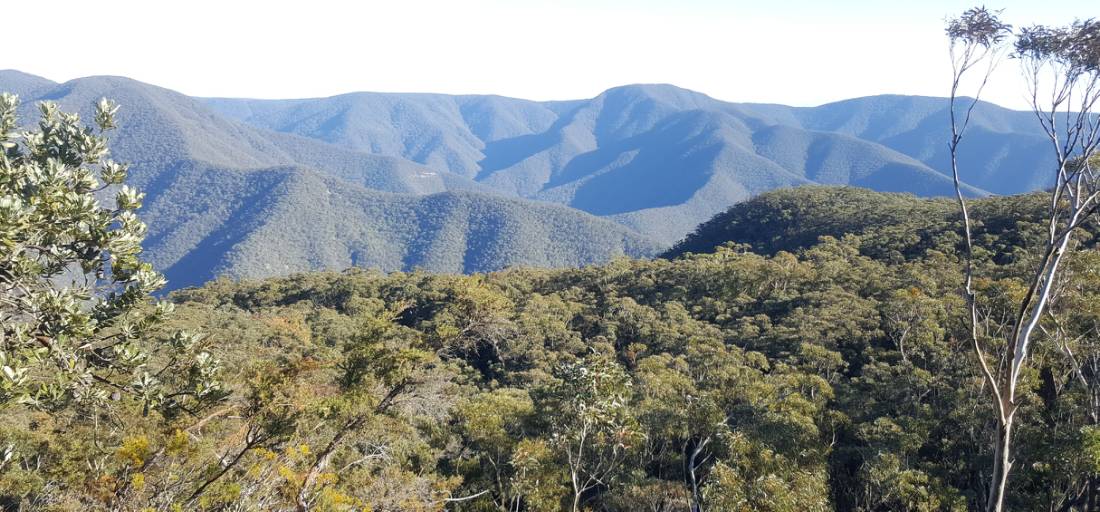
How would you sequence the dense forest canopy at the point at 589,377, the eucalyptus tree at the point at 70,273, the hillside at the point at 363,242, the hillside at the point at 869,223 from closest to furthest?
the eucalyptus tree at the point at 70,273 < the dense forest canopy at the point at 589,377 < the hillside at the point at 869,223 < the hillside at the point at 363,242

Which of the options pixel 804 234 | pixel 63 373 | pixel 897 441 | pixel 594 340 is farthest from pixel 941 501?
pixel 804 234

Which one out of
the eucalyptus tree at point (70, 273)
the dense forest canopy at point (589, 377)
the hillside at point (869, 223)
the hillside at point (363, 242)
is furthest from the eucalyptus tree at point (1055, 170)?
the hillside at point (363, 242)

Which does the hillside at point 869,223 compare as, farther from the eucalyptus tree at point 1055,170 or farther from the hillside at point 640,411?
the eucalyptus tree at point 1055,170

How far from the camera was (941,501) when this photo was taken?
1719 centimetres

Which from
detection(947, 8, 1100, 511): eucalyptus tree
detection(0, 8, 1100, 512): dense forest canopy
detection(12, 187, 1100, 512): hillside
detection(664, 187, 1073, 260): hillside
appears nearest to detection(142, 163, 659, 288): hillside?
detection(664, 187, 1073, 260): hillside

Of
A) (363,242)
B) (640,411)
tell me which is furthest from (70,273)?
(363,242)

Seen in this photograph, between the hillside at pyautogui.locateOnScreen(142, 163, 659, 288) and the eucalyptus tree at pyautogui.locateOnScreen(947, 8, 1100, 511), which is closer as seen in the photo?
the eucalyptus tree at pyautogui.locateOnScreen(947, 8, 1100, 511)

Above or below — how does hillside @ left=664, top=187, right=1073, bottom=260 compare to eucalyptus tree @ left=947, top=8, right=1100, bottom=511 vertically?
below

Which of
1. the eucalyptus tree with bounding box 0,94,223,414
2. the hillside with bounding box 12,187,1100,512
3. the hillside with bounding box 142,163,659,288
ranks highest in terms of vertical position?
the eucalyptus tree with bounding box 0,94,223,414

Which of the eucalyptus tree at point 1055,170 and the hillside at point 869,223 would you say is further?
the hillside at point 869,223

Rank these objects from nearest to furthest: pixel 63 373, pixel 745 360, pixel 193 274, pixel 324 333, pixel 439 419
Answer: pixel 63 373, pixel 439 419, pixel 745 360, pixel 324 333, pixel 193 274

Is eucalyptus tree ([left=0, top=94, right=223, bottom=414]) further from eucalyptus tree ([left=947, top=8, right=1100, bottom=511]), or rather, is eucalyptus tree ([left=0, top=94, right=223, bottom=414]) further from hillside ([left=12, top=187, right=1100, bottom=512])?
eucalyptus tree ([left=947, top=8, right=1100, bottom=511])

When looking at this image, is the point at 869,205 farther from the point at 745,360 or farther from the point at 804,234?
the point at 745,360

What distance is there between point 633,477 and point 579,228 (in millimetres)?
163851
